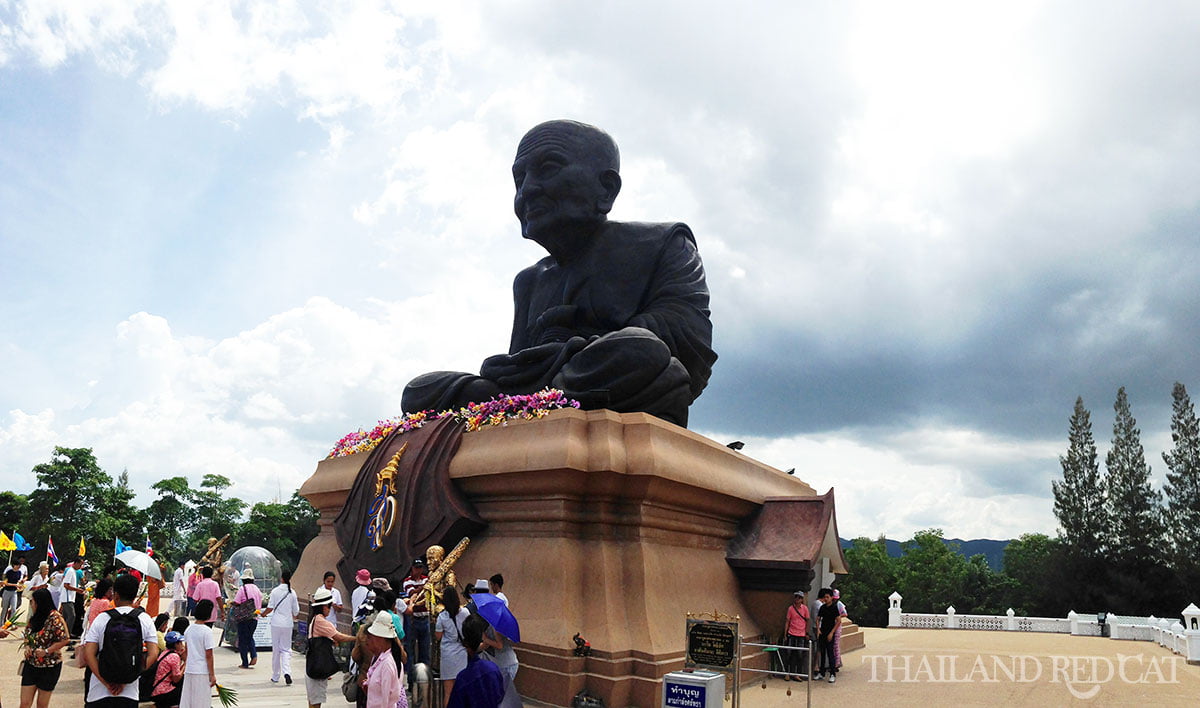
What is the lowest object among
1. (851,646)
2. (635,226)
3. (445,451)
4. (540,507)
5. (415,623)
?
(851,646)

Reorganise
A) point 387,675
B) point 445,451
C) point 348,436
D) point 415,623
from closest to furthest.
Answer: point 387,675, point 415,623, point 445,451, point 348,436

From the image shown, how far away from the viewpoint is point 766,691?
26.6 ft

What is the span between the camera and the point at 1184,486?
32.6 metres

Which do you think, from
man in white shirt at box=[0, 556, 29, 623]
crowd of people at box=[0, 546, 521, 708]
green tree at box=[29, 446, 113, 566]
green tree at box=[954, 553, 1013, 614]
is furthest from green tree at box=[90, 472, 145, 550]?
green tree at box=[954, 553, 1013, 614]

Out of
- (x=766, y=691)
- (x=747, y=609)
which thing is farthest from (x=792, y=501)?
(x=766, y=691)

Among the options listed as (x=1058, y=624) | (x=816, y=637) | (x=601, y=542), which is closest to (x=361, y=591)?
(x=601, y=542)

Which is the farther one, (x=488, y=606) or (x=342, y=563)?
(x=342, y=563)

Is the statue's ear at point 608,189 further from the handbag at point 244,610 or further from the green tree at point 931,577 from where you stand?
the green tree at point 931,577

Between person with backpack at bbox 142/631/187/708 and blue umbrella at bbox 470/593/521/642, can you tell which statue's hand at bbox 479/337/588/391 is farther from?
person with backpack at bbox 142/631/187/708

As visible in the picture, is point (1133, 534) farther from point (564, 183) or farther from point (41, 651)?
point (41, 651)

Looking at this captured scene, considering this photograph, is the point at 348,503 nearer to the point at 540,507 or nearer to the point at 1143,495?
the point at 540,507

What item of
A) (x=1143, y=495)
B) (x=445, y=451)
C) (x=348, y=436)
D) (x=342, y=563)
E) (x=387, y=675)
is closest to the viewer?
(x=387, y=675)

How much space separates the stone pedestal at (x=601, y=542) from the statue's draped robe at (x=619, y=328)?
941 mm

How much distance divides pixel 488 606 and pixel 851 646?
8.43 meters
